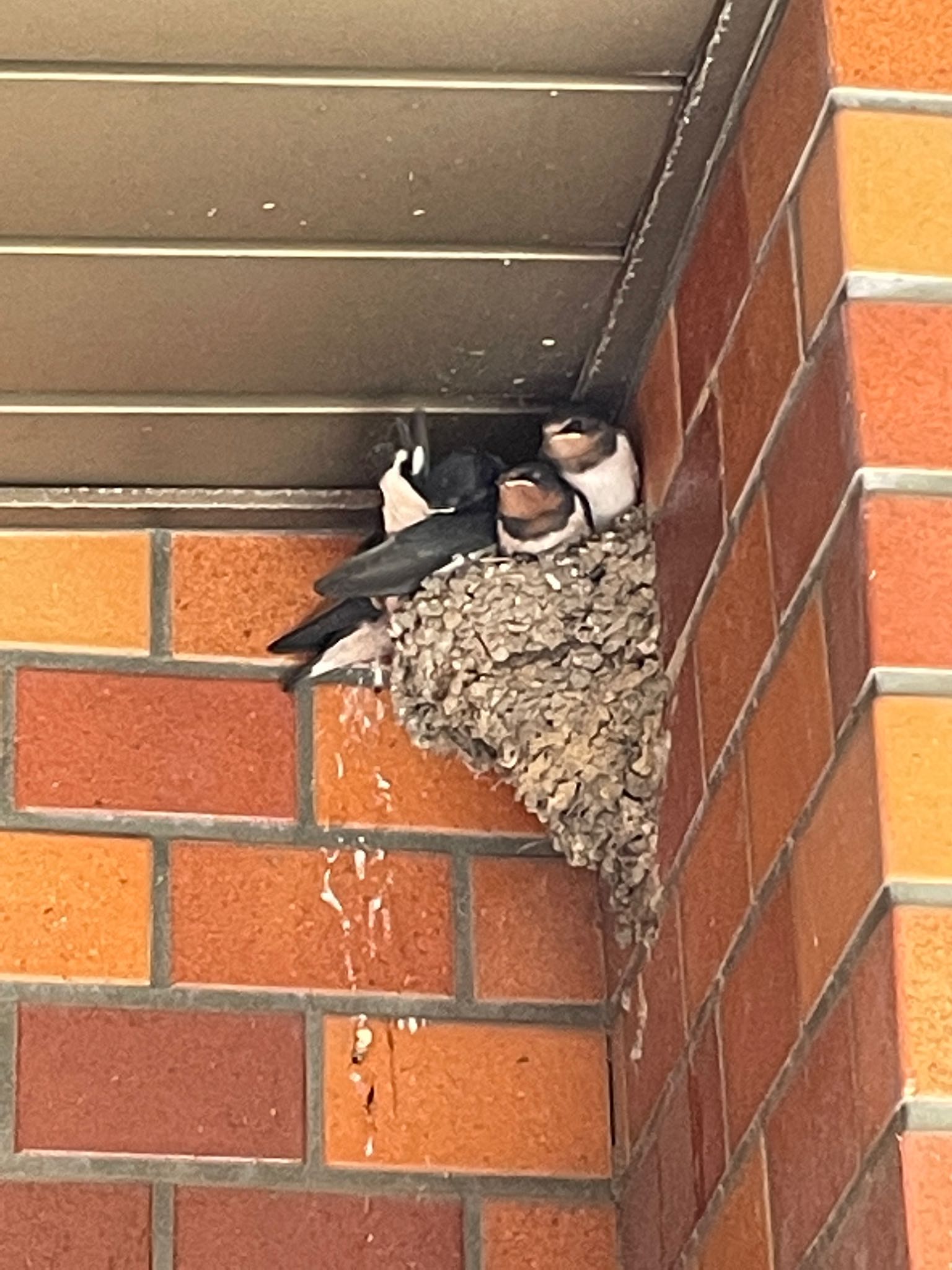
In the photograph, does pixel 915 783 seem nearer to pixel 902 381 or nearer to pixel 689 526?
pixel 902 381

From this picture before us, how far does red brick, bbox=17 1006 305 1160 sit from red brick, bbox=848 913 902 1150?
72cm

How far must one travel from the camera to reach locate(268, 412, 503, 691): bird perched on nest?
237cm

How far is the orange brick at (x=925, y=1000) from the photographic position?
5.23ft

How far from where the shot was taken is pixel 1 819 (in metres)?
2.36

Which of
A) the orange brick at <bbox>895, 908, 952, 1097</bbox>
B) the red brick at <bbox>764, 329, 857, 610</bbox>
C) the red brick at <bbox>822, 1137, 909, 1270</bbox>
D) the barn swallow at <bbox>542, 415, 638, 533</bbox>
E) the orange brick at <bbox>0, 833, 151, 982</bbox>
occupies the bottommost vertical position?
the red brick at <bbox>822, 1137, 909, 1270</bbox>

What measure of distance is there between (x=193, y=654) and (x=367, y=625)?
0.15 metres

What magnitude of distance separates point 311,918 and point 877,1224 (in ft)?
2.74

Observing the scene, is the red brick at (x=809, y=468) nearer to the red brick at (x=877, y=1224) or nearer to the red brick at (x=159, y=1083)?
the red brick at (x=877, y=1224)

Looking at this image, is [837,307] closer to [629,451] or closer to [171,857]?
[629,451]

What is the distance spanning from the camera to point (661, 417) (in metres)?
2.29

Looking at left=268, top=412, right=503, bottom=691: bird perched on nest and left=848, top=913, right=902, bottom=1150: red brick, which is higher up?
left=268, top=412, right=503, bottom=691: bird perched on nest

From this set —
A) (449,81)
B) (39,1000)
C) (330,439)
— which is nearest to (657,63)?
(449,81)

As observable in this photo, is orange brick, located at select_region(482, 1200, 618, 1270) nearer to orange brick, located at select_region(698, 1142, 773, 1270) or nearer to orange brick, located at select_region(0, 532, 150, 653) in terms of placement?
orange brick, located at select_region(698, 1142, 773, 1270)

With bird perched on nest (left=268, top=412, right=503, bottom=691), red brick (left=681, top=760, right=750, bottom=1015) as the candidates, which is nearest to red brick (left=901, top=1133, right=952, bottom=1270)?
red brick (left=681, top=760, right=750, bottom=1015)
